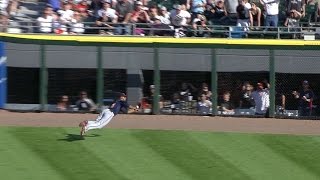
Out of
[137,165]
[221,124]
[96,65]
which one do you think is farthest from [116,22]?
[137,165]

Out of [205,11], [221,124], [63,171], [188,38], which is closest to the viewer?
[63,171]

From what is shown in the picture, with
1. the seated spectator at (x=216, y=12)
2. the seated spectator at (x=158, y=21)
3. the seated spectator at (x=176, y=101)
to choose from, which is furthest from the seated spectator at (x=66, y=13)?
the seated spectator at (x=216, y=12)

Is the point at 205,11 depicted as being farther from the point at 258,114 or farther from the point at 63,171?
the point at 63,171

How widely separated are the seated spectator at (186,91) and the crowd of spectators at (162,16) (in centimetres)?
154

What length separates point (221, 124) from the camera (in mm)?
19219

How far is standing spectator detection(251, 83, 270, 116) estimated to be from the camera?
19.7 meters

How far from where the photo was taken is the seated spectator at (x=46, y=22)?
2083 cm

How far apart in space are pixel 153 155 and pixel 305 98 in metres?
4.36

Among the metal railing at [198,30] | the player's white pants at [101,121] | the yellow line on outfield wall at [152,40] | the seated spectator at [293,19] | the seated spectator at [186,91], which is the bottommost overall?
the player's white pants at [101,121]

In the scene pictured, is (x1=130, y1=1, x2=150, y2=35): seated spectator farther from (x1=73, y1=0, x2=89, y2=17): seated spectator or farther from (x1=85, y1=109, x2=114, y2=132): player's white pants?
(x1=85, y1=109, x2=114, y2=132): player's white pants

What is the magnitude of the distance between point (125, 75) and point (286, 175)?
537cm

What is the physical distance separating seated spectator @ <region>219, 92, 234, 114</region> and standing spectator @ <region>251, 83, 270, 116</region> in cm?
51

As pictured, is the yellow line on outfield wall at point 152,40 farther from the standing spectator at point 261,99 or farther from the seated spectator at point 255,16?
the seated spectator at point 255,16

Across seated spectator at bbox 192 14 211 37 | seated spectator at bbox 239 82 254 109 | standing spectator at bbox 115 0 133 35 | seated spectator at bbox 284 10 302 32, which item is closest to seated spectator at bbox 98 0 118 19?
standing spectator at bbox 115 0 133 35
